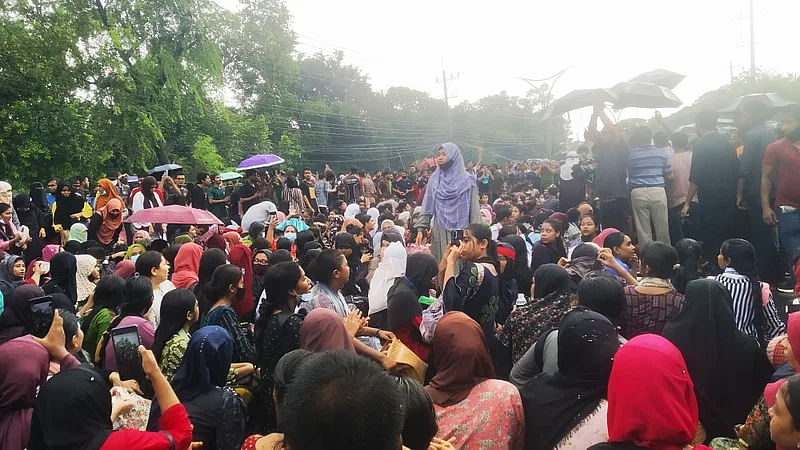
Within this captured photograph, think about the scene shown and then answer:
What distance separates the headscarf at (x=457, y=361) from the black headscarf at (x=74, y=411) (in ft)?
4.64

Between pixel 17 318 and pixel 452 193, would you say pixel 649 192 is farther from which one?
pixel 17 318

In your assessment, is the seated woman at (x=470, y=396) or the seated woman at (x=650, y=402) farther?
the seated woman at (x=470, y=396)

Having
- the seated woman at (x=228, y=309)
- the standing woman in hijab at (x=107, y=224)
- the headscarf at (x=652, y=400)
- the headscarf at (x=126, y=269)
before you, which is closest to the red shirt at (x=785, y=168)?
the headscarf at (x=652, y=400)

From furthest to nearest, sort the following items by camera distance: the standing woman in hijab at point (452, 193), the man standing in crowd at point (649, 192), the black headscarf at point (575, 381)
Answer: the standing woman in hijab at point (452, 193)
the man standing in crowd at point (649, 192)
the black headscarf at point (575, 381)

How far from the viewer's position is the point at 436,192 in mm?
6816

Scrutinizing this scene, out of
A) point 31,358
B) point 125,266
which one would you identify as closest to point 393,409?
point 31,358

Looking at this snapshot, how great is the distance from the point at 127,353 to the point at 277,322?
811 mm

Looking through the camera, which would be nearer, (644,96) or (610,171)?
(610,171)

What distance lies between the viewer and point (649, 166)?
21.4 ft

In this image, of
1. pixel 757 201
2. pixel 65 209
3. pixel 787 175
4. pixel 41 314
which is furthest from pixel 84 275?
pixel 757 201

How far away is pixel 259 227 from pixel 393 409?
5952mm

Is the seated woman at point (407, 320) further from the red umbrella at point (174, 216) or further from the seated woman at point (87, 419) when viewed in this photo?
the red umbrella at point (174, 216)

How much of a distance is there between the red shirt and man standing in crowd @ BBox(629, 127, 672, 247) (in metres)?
1.26

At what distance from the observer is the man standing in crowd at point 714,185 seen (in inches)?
235
